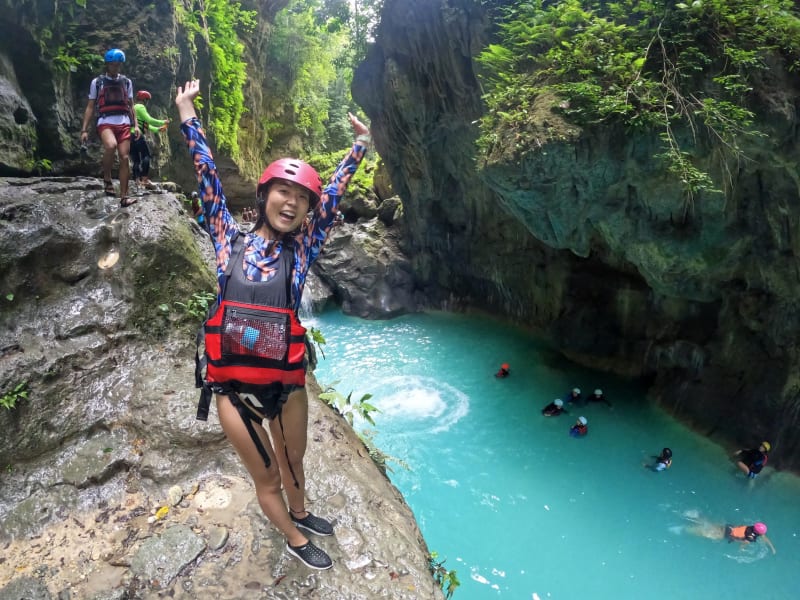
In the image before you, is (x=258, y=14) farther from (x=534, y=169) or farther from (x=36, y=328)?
(x=36, y=328)

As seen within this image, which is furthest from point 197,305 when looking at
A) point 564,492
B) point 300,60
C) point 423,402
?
point 300,60

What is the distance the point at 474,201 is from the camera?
1398cm

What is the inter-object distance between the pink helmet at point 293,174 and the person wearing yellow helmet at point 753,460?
8817 millimetres

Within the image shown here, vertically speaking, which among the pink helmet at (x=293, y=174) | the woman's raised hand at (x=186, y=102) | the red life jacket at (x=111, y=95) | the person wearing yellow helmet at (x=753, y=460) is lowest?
the person wearing yellow helmet at (x=753, y=460)

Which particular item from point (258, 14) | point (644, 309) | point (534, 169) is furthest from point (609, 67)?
point (258, 14)

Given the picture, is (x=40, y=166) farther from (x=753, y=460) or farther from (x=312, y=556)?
(x=753, y=460)

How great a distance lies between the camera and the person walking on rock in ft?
18.3

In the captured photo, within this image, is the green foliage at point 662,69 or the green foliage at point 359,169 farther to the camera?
the green foliage at point 359,169

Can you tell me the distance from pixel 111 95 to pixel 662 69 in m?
7.46

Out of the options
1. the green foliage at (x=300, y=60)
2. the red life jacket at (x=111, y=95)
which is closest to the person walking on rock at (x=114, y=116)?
the red life jacket at (x=111, y=95)

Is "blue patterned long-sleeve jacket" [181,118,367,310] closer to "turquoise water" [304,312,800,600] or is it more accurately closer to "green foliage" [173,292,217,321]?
"green foliage" [173,292,217,321]

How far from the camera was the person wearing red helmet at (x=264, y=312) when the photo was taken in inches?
94.0

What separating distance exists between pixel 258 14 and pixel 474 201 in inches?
499

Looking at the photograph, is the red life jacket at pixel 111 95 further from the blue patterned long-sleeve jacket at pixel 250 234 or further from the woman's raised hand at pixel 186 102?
the blue patterned long-sleeve jacket at pixel 250 234
